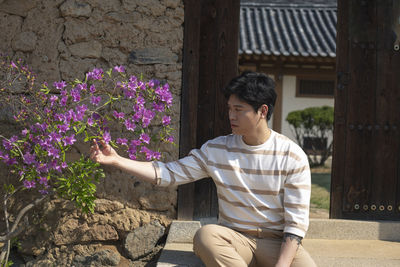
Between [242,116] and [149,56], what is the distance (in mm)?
1246

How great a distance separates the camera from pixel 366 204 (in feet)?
12.7

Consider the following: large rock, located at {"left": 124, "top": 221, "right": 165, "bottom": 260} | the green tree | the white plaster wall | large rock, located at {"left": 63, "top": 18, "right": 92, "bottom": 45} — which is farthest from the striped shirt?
the white plaster wall

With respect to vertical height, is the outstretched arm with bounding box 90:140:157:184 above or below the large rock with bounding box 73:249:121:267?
above

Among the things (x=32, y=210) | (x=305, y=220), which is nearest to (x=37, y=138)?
(x=32, y=210)

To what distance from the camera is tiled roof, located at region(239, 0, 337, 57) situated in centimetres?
1048

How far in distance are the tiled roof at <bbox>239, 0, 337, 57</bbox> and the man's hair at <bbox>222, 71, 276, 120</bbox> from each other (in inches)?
309

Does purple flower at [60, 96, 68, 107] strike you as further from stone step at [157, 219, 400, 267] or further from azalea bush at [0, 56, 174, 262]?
stone step at [157, 219, 400, 267]

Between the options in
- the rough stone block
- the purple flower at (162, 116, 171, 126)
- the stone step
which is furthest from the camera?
the rough stone block

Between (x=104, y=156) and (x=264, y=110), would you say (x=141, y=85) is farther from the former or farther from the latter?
(x=264, y=110)

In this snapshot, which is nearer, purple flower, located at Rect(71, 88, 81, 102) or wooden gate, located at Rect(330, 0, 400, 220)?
purple flower, located at Rect(71, 88, 81, 102)

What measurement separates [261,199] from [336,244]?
1.26m

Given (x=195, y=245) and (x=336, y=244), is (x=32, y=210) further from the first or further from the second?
(x=336, y=244)

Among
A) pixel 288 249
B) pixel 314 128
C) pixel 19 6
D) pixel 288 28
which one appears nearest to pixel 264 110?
pixel 288 249

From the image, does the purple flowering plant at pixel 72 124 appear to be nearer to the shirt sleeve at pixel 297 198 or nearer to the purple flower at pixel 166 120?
the purple flower at pixel 166 120
